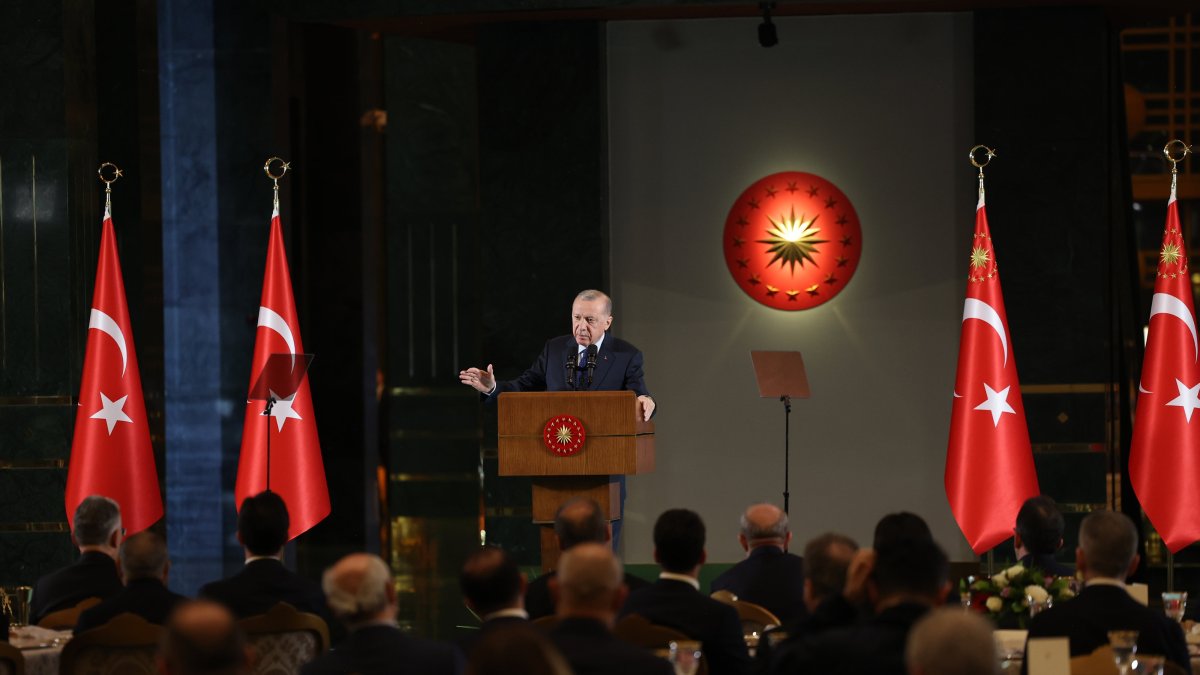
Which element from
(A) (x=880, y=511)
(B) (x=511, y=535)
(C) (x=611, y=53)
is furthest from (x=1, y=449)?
(A) (x=880, y=511)

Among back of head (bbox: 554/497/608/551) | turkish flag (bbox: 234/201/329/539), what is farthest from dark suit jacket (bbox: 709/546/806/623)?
turkish flag (bbox: 234/201/329/539)

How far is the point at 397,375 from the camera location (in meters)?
12.9

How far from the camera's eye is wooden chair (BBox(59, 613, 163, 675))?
179 inches

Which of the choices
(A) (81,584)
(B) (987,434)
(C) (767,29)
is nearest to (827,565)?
(A) (81,584)

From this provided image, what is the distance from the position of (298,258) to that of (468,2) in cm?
383

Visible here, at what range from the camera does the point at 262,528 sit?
521cm

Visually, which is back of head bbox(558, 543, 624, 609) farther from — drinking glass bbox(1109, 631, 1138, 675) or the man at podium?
the man at podium

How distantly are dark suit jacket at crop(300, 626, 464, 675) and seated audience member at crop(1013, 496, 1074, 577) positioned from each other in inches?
105

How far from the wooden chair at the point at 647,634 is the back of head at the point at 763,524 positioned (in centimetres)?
113

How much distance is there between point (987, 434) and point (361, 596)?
16.2 ft

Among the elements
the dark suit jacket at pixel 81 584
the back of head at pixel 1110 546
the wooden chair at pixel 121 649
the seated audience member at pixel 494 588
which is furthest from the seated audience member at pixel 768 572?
the dark suit jacket at pixel 81 584

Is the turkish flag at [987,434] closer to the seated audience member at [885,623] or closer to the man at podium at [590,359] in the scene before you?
the man at podium at [590,359]

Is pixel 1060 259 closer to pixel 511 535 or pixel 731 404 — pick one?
pixel 731 404

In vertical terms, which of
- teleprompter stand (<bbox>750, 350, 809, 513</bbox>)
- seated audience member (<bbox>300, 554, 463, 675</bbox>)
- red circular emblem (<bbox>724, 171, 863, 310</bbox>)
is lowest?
seated audience member (<bbox>300, 554, 463, 675</bbox>)
